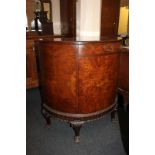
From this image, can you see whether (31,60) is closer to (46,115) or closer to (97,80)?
(46,115)

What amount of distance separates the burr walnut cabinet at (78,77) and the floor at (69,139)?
14 cm

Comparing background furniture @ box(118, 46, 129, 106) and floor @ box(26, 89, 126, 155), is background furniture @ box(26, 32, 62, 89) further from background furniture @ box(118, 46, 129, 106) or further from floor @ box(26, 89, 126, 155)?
background furniture @ box(118, 46, 129, 106)

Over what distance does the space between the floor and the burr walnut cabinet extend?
14 centimetres

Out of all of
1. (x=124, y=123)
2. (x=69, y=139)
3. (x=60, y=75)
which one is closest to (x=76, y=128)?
(x=69, y=139)

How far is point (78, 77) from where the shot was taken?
5.65 feet

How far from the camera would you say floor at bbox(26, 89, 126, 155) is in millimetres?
1760

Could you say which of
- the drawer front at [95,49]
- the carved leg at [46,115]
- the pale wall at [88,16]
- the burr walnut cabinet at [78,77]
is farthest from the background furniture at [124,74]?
the pale wall at [88,16]

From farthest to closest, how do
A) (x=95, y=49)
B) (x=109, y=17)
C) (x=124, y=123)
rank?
(x=109, y=17)
(x=124, y=123)
(x=95, y=49)

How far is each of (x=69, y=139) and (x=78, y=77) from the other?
673 mm

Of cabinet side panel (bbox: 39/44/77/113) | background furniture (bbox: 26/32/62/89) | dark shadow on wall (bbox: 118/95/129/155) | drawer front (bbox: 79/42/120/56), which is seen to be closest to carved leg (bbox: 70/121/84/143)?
cabinet side panel (bbox: 39/44/77/113)
